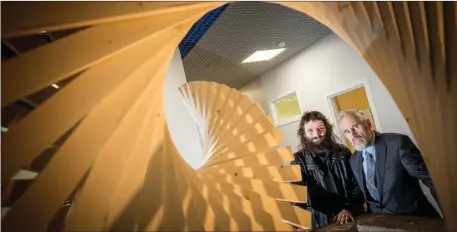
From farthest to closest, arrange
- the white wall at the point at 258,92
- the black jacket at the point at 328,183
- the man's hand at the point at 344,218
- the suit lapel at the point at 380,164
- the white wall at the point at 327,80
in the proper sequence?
1. the white wall at the point at 258,92
2. the white wall at the point at 327,80
3. the black jacket at the point at 328,183
4. the suit lapel at the point at 380,164
5. the man's hand at the point at 344,218

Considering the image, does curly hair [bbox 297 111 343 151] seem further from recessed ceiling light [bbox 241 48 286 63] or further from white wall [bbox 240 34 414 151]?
recessed ceiling light [bbox 241 48 286 63]

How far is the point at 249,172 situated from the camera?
1.07m

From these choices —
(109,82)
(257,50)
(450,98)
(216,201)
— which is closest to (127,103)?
(109,82)

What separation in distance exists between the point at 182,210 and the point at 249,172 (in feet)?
1.33

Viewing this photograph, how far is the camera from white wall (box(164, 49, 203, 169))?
7.09 feet

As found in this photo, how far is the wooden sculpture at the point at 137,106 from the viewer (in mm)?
595

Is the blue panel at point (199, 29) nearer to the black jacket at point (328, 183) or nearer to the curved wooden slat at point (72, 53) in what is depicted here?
the black jacket at point (328, 183)

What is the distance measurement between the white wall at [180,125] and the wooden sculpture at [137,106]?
130 cm

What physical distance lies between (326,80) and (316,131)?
2.45m

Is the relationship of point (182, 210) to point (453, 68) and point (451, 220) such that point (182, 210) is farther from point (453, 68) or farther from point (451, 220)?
point (453, 68)

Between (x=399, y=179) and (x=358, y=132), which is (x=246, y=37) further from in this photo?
(x=399, y=179)

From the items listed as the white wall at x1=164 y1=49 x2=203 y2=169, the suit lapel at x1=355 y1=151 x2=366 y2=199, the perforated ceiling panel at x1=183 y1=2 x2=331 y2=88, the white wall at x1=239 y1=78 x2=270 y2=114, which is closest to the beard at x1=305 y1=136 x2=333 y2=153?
the suit lapel at x1=355 y1=151 x2=366 y2=199

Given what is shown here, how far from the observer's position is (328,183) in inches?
63.2

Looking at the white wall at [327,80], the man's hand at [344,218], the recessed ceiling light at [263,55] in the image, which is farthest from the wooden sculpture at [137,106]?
the recessed ceiling light at [263,55]
